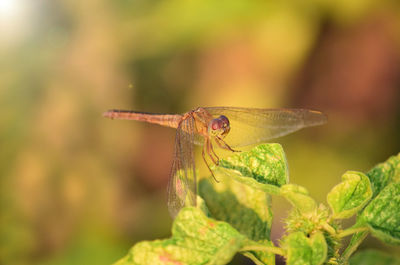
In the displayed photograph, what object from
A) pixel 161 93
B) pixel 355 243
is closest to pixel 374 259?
pixel 355 243

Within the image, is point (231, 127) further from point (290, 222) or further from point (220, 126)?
point (290, 222)

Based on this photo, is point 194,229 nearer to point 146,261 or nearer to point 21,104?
point 146,261

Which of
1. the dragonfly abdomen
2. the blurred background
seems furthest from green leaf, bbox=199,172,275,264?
the blurred background

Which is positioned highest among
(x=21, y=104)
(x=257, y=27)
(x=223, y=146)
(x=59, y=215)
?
(x=257, y=27)

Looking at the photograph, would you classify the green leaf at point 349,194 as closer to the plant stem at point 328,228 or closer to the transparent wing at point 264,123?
the plant stem at point 328,228

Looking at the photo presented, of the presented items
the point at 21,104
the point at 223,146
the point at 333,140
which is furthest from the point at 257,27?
the point at 21,104

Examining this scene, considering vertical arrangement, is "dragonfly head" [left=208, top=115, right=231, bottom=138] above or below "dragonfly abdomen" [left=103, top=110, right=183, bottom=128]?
below

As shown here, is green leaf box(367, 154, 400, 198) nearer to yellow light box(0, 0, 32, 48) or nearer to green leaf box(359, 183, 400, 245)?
green leaf box(359, 183, 400, 245)
